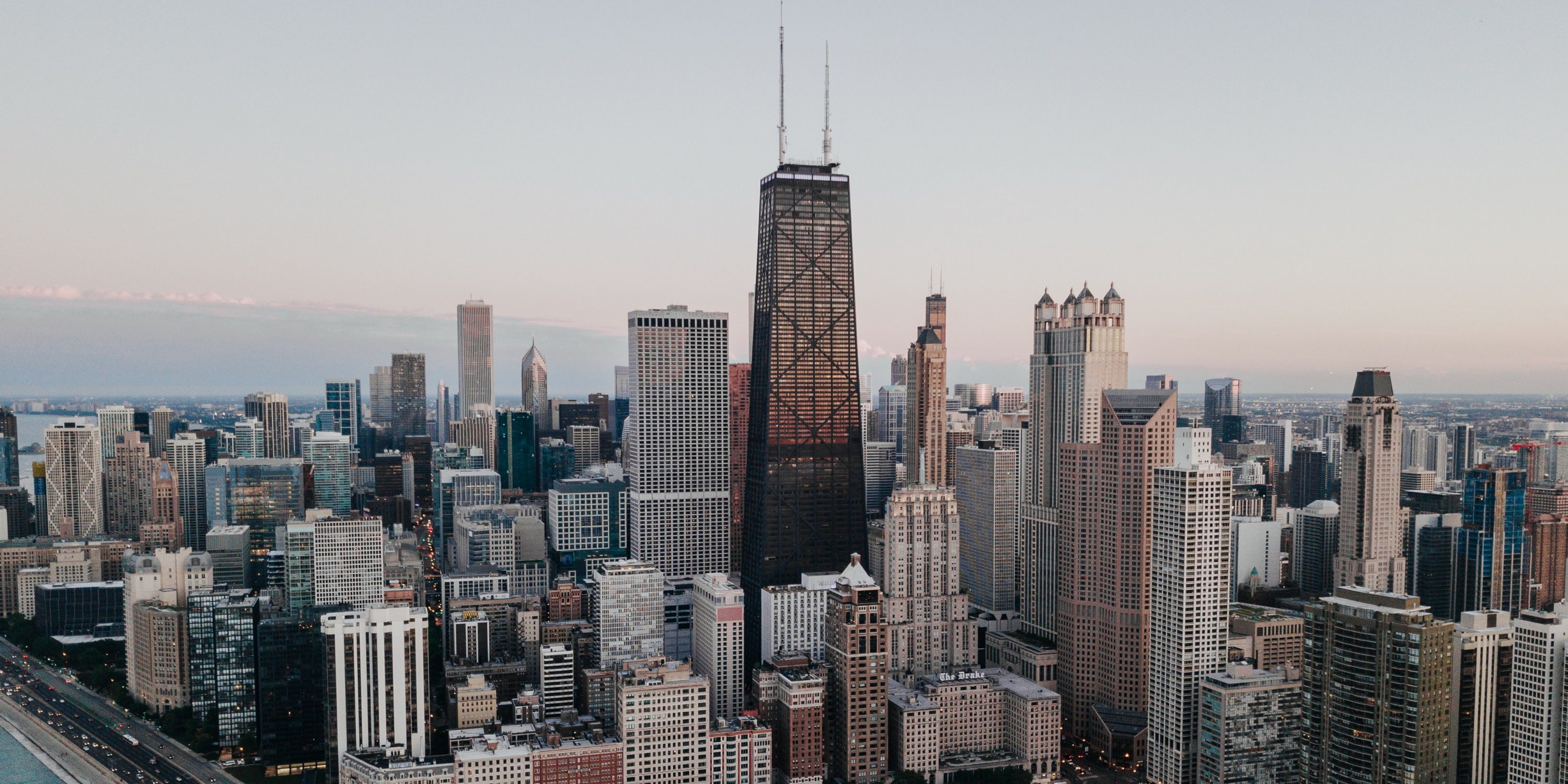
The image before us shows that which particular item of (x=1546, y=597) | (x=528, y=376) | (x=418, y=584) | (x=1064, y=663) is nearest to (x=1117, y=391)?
(x=1064, y=663)

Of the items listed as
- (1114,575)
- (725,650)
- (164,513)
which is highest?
(1114,575)

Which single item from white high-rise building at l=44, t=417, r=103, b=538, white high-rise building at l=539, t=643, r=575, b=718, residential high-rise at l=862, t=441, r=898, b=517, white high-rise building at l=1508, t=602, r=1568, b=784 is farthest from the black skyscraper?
white high-rise building at l=44, t=417, r=103, b=538

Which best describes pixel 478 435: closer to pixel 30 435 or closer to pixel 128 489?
pixel 128 489

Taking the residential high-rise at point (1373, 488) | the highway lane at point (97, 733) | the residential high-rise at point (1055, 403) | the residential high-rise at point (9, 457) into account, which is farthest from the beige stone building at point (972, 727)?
the residential high-rise at point (9, 457)

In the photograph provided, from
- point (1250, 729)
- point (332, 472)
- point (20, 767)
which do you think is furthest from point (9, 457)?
point (1250, 729)

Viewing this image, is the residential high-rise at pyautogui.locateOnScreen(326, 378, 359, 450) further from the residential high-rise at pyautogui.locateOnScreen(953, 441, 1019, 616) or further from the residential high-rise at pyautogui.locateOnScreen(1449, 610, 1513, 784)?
the residential high-rise at pyautogui.locateOnScreen(1449, 610, 1513, 784)

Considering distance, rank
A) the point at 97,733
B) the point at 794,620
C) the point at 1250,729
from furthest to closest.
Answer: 1. the point at 794,620
2. the point at 97,733
3. the point at 1250,729

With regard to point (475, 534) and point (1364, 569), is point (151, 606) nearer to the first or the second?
point (475, 534)
